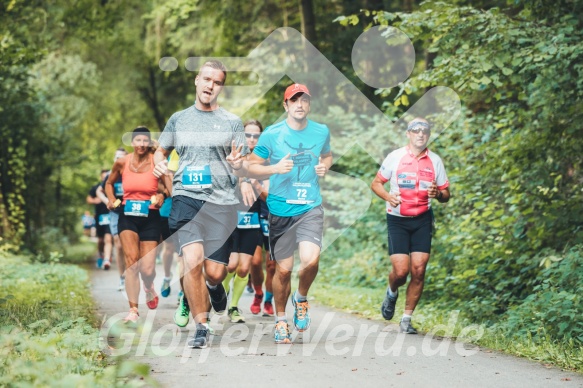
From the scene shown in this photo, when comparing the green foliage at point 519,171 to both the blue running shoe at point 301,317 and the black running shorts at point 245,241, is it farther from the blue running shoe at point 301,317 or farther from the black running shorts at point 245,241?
the black running shorts at point 245,241

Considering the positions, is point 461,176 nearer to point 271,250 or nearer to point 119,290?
point 271,250

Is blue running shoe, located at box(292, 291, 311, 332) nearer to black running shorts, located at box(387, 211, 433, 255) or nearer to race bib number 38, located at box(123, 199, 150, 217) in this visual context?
black running shorts, located at box(387, 211, 433, 255)

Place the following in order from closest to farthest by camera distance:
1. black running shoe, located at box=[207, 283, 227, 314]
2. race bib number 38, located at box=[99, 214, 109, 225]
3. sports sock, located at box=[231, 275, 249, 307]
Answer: black running shoe, located at box=[207, 283, 227, 314] → sports sock, located at box=[231, 275, 249, 307] → race bib number 38, located at box=[99, 214, 109, 225]

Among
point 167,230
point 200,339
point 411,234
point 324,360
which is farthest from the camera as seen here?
point 167,230

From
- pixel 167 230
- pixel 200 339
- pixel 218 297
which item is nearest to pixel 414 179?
pixel 218 297

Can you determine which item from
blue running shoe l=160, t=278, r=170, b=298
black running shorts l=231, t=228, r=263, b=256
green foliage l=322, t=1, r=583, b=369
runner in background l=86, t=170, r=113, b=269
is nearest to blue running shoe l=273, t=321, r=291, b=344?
green foliage l=322, t=1, r=583, b=369

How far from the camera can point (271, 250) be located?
8.29 meters

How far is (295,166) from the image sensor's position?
26.4 feet

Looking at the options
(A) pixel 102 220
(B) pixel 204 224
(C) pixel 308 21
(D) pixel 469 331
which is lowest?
(A) pixel 102 220

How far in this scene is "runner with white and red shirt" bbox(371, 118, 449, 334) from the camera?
902 cm

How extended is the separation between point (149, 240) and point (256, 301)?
2125mm

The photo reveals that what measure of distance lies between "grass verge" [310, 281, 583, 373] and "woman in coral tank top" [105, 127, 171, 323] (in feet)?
9.58

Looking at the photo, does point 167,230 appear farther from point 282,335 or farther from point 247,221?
point 282,335

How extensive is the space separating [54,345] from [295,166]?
9.41ft
